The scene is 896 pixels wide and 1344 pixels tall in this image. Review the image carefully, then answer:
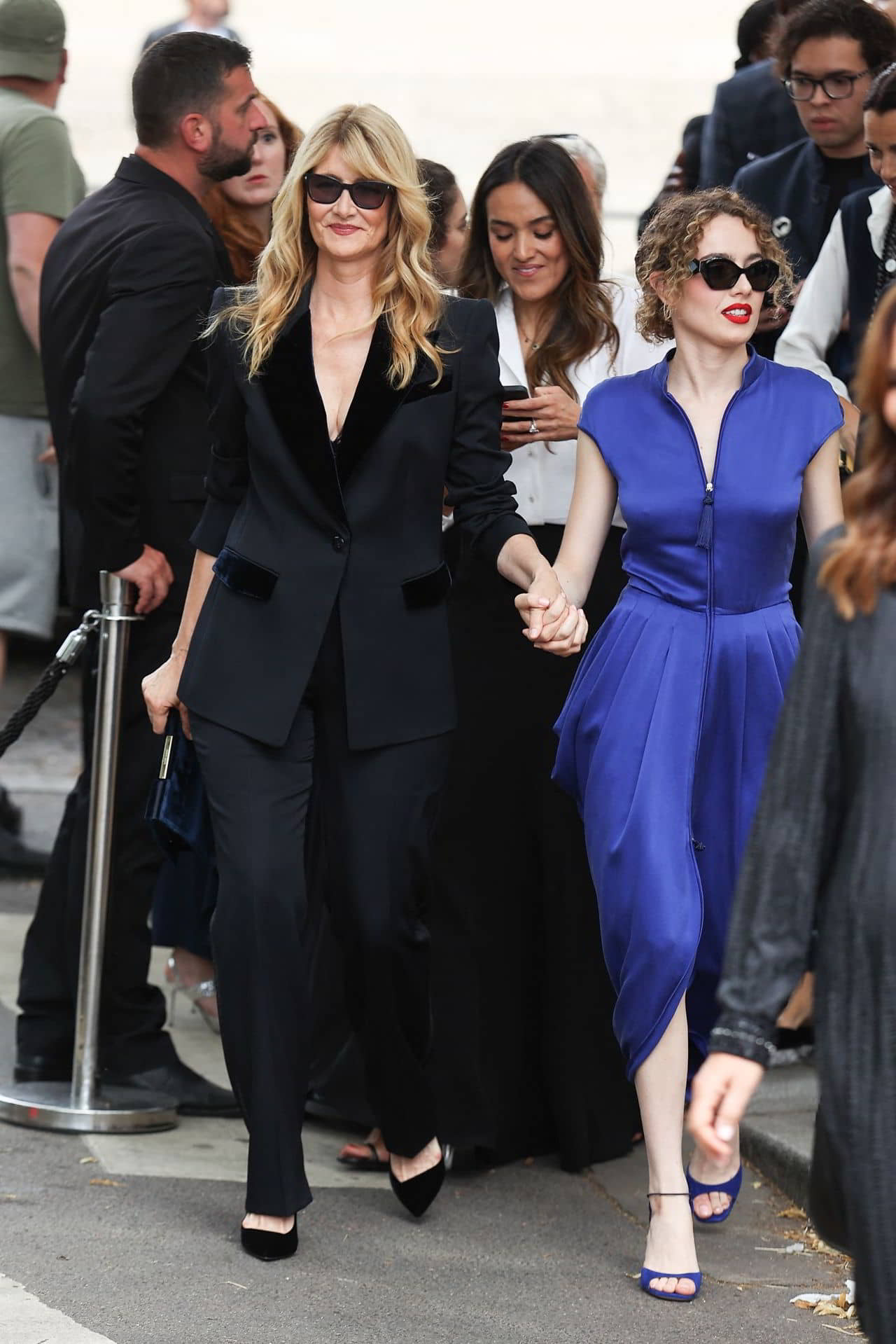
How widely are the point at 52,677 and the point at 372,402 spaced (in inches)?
50.2

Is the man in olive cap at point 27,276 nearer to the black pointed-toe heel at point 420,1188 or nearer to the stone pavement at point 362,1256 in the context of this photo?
the stone pavement at point 362,1256

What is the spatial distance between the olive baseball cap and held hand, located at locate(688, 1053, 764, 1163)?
4.84 meters

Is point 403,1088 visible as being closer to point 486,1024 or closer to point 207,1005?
point 486,1024

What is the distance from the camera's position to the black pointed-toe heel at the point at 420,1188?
425 cm

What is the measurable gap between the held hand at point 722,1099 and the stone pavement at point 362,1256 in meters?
1.38

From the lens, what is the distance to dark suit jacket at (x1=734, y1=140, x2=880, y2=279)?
5527 mm

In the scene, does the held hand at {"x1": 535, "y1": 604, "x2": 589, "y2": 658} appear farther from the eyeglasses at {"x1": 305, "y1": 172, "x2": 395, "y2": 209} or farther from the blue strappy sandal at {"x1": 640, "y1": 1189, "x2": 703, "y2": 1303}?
the blue strappy sandal at {"x1": 640, "y1": 1189, "x2": 703, "y2": 1303}

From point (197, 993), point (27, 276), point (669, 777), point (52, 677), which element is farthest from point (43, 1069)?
point (27, 276)

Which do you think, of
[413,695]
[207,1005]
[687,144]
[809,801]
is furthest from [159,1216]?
[687,144]

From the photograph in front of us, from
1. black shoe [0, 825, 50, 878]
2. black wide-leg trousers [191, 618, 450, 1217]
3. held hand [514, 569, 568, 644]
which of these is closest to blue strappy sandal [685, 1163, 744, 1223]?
black wide-leg trousers [191, 618, 450, 1217]

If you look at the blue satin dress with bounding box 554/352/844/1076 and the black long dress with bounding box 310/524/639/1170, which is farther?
the black long dress with bounding box 310/524/639/1170

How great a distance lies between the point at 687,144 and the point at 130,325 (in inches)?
109

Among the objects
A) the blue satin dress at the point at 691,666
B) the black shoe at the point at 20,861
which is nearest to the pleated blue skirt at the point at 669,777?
the blue satin dress at the point at 691,666

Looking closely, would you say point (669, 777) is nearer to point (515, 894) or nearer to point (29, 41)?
point (515, 894)
